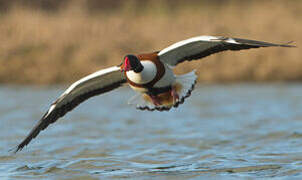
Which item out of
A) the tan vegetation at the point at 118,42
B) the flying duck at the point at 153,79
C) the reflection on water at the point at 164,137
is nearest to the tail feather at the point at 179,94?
the flying duck at the point at 153,79

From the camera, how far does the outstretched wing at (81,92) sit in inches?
316

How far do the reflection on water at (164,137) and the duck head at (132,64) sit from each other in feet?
3.79

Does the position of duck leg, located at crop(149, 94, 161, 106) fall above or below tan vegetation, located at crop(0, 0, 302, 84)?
below

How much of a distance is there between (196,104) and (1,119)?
14.0 feet

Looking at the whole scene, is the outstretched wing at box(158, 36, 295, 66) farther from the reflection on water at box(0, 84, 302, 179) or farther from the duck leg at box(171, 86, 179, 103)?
the reflection on water at box(0, 84, 302, 179)

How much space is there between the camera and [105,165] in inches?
313

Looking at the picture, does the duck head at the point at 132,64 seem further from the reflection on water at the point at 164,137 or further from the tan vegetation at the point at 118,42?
the tan vegetation at the point at 118,42

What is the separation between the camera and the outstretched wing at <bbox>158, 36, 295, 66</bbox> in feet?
23.5

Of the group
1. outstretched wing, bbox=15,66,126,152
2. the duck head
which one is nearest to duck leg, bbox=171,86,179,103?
the duck head

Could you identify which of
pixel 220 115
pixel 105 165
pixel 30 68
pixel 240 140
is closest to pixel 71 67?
pixel 30 68

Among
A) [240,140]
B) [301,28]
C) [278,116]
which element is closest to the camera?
[240,140]

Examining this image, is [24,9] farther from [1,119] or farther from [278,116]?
[278,116]

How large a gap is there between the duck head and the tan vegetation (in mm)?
8692

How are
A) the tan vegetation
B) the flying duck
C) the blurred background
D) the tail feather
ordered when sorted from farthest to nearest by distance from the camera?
the tan vegetation, the blurred background, the tail feather, the flying duck
